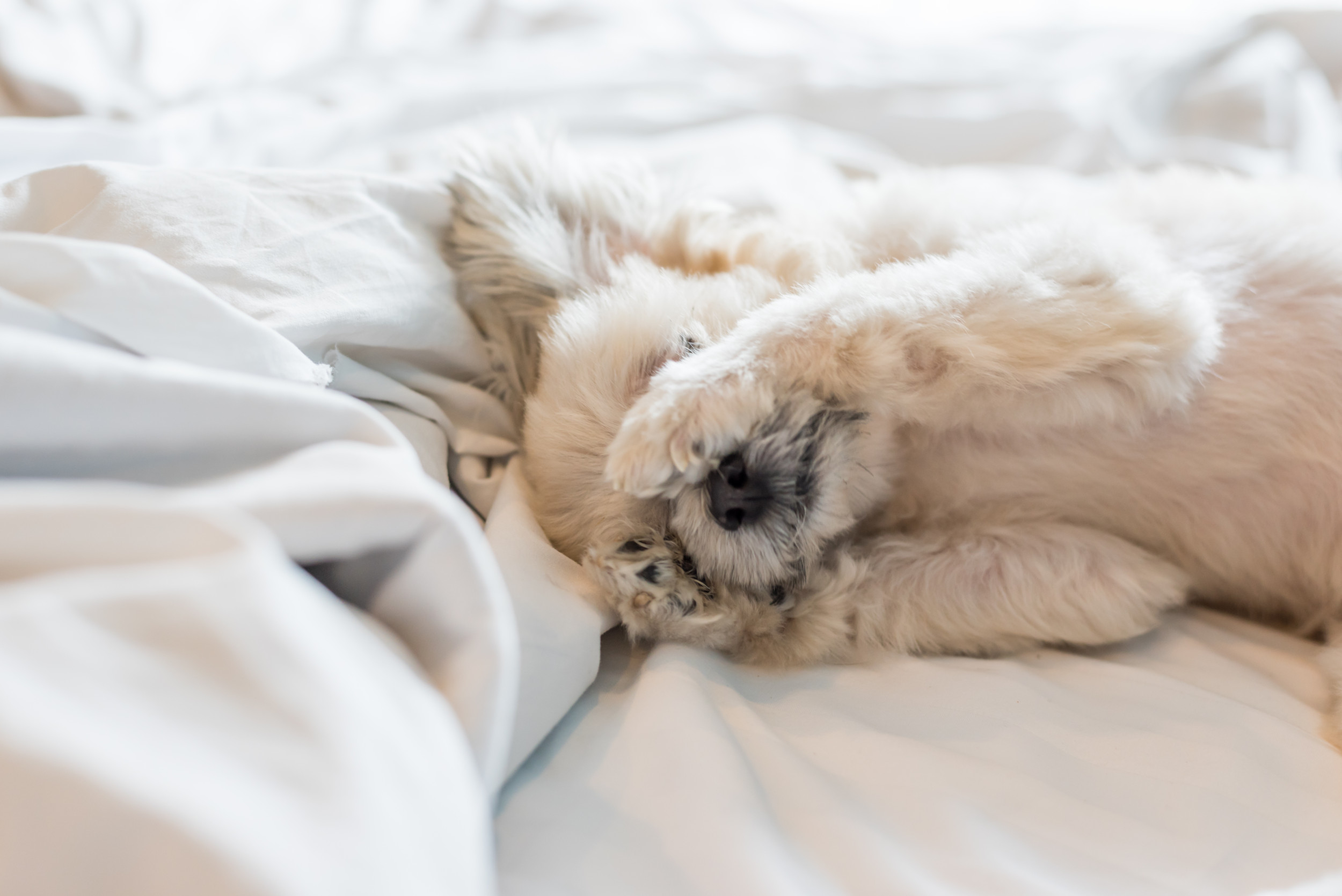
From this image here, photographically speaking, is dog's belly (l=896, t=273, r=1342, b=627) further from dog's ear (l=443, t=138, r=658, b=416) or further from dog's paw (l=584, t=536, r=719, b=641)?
dog's ear (l=443, t=138, r=658, b=416)

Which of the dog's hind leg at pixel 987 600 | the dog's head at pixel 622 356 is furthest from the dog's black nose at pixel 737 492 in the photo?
the dog's hind leg at pixel 987 600

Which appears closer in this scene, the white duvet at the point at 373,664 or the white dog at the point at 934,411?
the white duvet at the point at 373,664

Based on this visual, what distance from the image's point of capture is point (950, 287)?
3.56 ft

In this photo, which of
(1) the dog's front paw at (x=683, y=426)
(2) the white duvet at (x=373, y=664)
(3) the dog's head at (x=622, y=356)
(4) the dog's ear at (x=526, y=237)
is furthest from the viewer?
(4) the dog's ear at (x=526, y=237)

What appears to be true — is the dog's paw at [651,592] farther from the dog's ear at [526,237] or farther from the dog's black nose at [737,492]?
the dog's ear at [526,237]

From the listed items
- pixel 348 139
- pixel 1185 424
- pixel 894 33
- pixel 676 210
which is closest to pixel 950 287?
pixel 1185 424

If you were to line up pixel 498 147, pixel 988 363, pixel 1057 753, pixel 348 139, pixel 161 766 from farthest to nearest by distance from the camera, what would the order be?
pixel 348 139, pixel 498 147, pixel 988 363, pixel 1057 753, pixel 161 766

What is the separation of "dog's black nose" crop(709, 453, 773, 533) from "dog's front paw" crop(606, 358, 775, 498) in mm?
31

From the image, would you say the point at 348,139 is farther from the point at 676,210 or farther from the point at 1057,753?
the point at 1057,753

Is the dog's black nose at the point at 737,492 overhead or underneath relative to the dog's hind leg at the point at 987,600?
overhead

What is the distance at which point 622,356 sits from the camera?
1.13 meters

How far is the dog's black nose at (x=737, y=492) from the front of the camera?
105cm

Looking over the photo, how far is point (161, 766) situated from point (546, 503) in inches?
26.4

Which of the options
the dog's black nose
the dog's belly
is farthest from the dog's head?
the dog's belly
